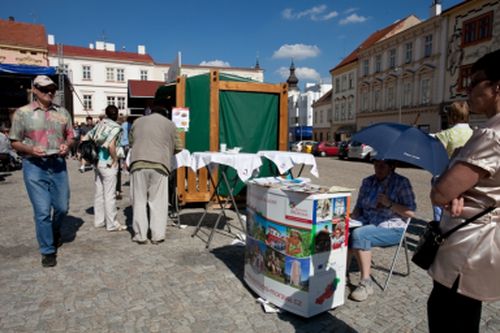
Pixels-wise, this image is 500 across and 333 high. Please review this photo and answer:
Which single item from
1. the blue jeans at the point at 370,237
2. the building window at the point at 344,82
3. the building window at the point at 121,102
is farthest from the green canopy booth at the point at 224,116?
the building window at the point at 121,102

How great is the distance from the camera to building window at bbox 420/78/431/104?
3000cm

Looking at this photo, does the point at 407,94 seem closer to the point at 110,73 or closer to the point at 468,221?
the point at 468,221

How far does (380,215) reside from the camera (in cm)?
358

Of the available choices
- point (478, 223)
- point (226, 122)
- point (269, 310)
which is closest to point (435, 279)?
point (478, 223)

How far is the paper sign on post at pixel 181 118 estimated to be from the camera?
→ 636 cm

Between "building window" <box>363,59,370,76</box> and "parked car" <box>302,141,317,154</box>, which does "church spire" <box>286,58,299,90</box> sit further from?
"parked car" <box>302,141,317,154</box>

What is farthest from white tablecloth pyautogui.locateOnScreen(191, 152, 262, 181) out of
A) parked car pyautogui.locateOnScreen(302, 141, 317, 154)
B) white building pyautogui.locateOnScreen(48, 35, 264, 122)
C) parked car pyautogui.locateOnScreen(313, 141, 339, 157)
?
white building pyautogui.locateOnScreen(48, 35, 264, 122)

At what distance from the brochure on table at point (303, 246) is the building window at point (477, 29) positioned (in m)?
27.0

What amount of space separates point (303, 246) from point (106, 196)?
3630 mm

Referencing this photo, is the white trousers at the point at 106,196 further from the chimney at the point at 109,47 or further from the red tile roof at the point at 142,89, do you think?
the chimney at the point at 109,47

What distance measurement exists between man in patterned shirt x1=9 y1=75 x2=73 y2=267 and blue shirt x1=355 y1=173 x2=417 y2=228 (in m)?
3.39

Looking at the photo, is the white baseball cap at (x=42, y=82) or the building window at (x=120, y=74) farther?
the building window at (x=120, y=74)

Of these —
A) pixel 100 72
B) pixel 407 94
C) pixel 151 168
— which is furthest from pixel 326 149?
pixel 100 72

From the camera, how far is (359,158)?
22109mm
